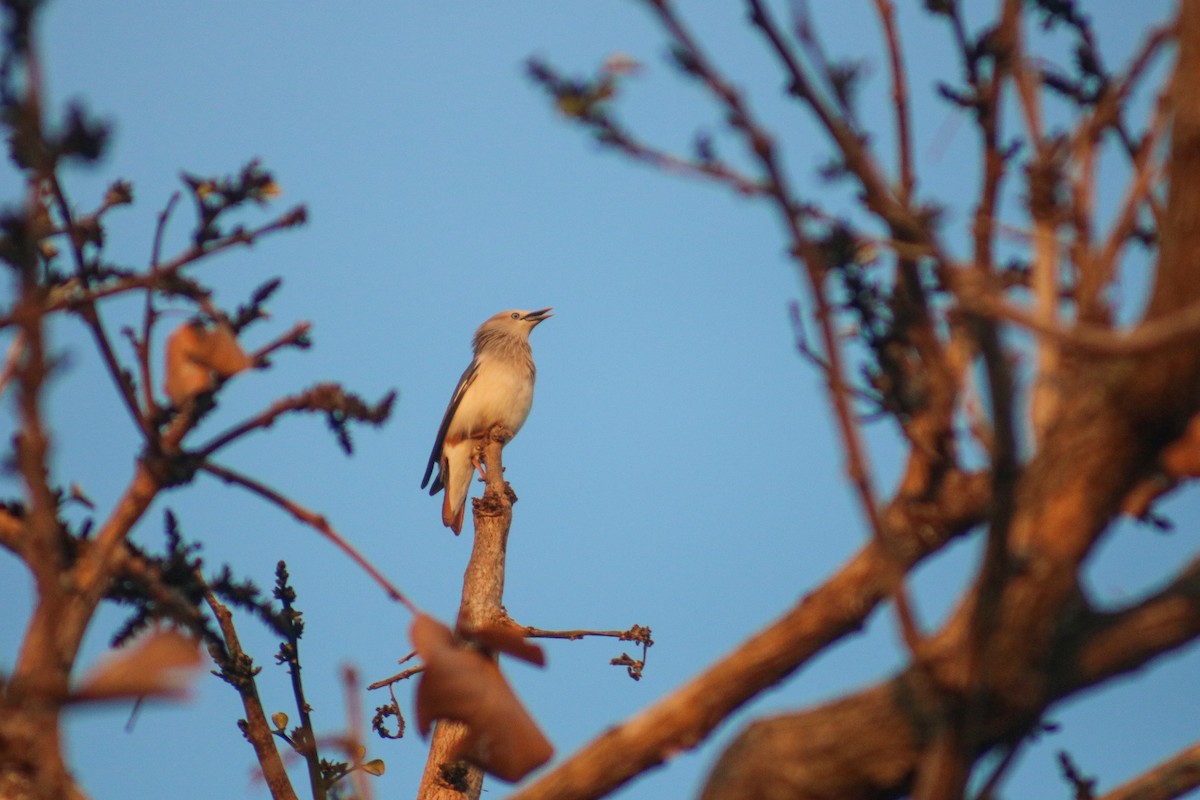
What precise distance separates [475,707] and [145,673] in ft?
3.47

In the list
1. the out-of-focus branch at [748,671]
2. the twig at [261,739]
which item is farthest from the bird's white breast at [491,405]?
the out-of-focus branch at [748,671]

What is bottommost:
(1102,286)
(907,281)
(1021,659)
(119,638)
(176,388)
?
(1021,659)

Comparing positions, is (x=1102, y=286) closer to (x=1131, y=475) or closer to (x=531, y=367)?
(x=1131, y=475)

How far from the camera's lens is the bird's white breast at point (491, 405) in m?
11.2

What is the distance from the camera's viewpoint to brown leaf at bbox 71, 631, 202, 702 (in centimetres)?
163

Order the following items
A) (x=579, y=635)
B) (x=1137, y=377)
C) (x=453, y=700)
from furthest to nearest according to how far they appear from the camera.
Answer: (x=579, y=635) → (x=453, y=700) → (x=1137, y=377)

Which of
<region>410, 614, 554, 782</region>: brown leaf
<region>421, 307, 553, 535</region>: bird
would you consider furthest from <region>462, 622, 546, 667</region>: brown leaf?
<region>421, 307, 553, 535</region>: bird

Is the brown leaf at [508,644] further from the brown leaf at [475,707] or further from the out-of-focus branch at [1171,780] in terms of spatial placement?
the out-of-focus branch at [1171,780]

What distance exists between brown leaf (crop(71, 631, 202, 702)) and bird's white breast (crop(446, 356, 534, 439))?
30.8 ft

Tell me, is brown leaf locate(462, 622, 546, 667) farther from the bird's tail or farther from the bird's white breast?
the bird's white breast

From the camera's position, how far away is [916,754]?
2393 millimetres

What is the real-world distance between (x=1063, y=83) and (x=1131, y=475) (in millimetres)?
1732

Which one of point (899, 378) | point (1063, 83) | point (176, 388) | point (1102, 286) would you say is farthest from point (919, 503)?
point (176, 388)

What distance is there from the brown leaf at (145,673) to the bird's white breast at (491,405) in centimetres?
940
